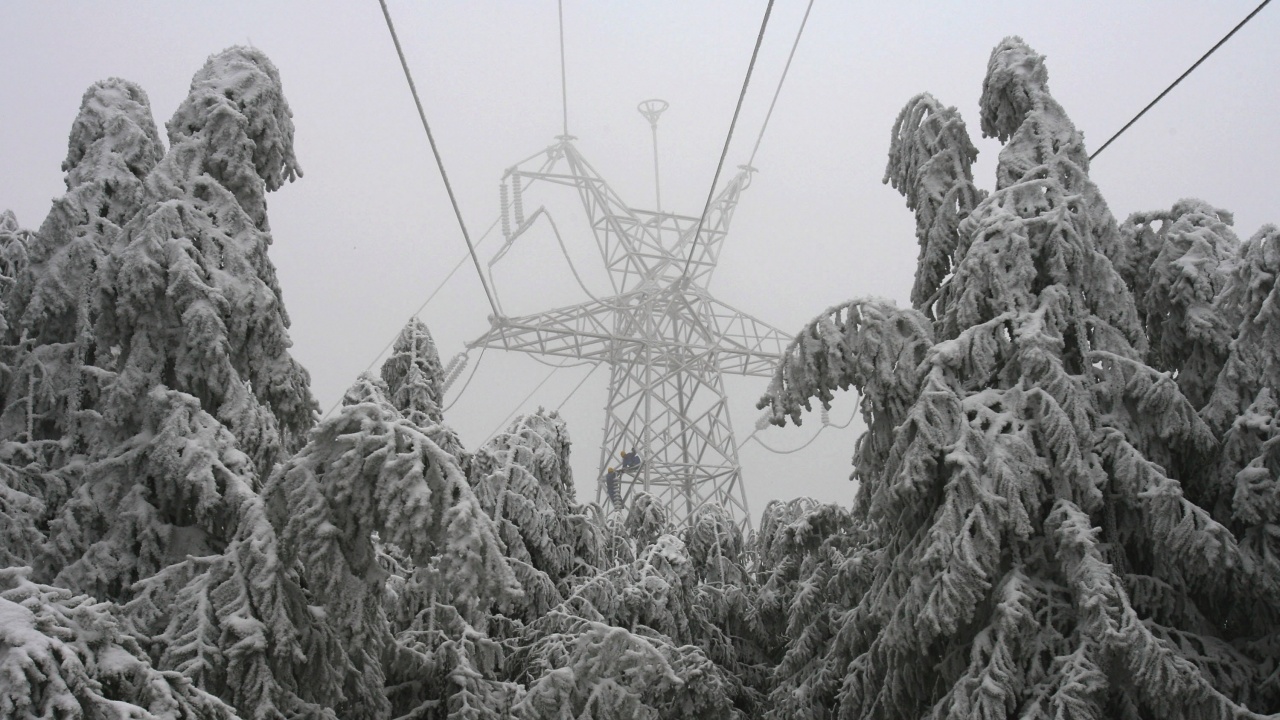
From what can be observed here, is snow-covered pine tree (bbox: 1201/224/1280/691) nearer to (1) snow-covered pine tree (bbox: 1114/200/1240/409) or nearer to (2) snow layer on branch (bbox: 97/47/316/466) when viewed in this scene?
(1) snow-covered pine tree (bbox: 1114/200/1240/409)

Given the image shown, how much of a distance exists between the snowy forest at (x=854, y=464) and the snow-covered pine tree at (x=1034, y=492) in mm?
19

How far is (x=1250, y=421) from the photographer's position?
636cm

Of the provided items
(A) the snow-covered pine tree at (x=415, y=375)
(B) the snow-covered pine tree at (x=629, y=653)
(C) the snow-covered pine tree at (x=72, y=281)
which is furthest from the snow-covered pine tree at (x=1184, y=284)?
(C) the snow-covered pine tree at (x=72, y=281)

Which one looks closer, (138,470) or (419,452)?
(419,452)

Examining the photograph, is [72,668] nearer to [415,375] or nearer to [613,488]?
[415,375]

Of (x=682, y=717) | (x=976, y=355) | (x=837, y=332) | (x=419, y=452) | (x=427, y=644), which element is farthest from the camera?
(x=682, y=717)

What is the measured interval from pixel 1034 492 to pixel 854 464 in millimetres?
1481

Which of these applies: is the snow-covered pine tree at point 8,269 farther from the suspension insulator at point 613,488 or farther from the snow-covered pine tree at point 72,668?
the suspension insulator at point 613,488

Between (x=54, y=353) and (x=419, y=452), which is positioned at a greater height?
(x=54, y=353)

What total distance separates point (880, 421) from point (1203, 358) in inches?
82.3

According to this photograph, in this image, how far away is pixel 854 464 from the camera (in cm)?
743

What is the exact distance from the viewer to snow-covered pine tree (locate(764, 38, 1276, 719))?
592 centimetres

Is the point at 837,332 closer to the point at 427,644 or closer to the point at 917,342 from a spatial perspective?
the point at 917,342

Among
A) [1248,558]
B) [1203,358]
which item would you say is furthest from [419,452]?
[1203,358]
